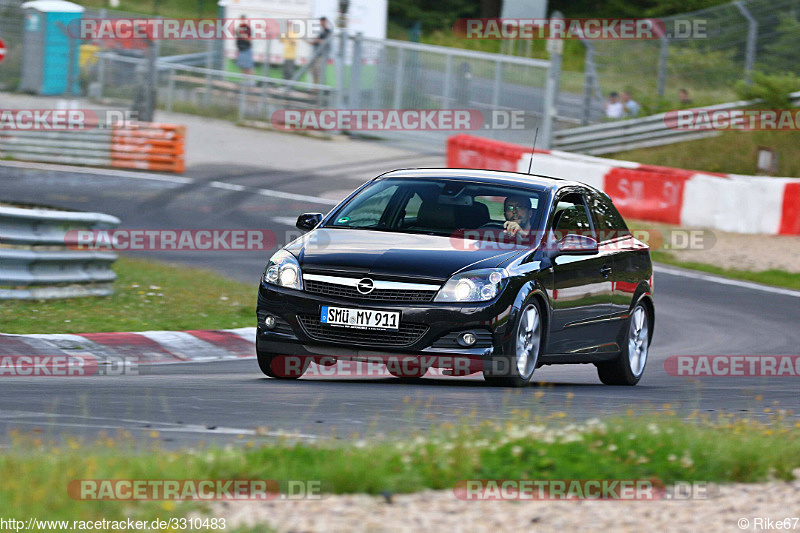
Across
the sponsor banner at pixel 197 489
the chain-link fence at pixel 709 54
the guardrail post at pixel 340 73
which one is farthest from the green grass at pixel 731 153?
the sponsor banner at pixel 197 489

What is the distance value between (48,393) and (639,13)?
166 feet

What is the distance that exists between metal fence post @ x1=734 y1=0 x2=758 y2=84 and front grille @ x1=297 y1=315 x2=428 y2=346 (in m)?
19.0

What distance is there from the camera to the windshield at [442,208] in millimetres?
9516

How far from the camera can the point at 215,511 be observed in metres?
4.78

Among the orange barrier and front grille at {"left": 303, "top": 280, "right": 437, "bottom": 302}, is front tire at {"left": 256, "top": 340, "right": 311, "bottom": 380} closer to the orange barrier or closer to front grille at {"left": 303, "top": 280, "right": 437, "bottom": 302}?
front grille at {"left": 303, "top": 280, "right": 437, "bottom": 302}

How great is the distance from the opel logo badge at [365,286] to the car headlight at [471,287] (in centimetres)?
42

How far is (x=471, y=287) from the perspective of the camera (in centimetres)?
862

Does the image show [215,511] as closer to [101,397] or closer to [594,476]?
[594,476]

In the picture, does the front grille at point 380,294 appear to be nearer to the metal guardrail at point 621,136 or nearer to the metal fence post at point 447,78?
the metal guardrail at point 621,136

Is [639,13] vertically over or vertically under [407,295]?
over

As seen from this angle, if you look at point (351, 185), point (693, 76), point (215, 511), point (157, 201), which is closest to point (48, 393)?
point (215, 511)

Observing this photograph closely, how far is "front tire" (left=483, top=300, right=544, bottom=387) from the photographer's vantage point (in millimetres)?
8773

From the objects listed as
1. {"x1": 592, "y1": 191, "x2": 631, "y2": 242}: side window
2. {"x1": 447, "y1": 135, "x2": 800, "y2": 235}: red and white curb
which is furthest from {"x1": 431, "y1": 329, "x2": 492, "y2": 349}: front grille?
{"x1": 447, "y1": 135, "x2": 800, "y2": 235}: red and white curb

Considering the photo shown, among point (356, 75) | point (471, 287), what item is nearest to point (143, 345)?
point (471, 287)
